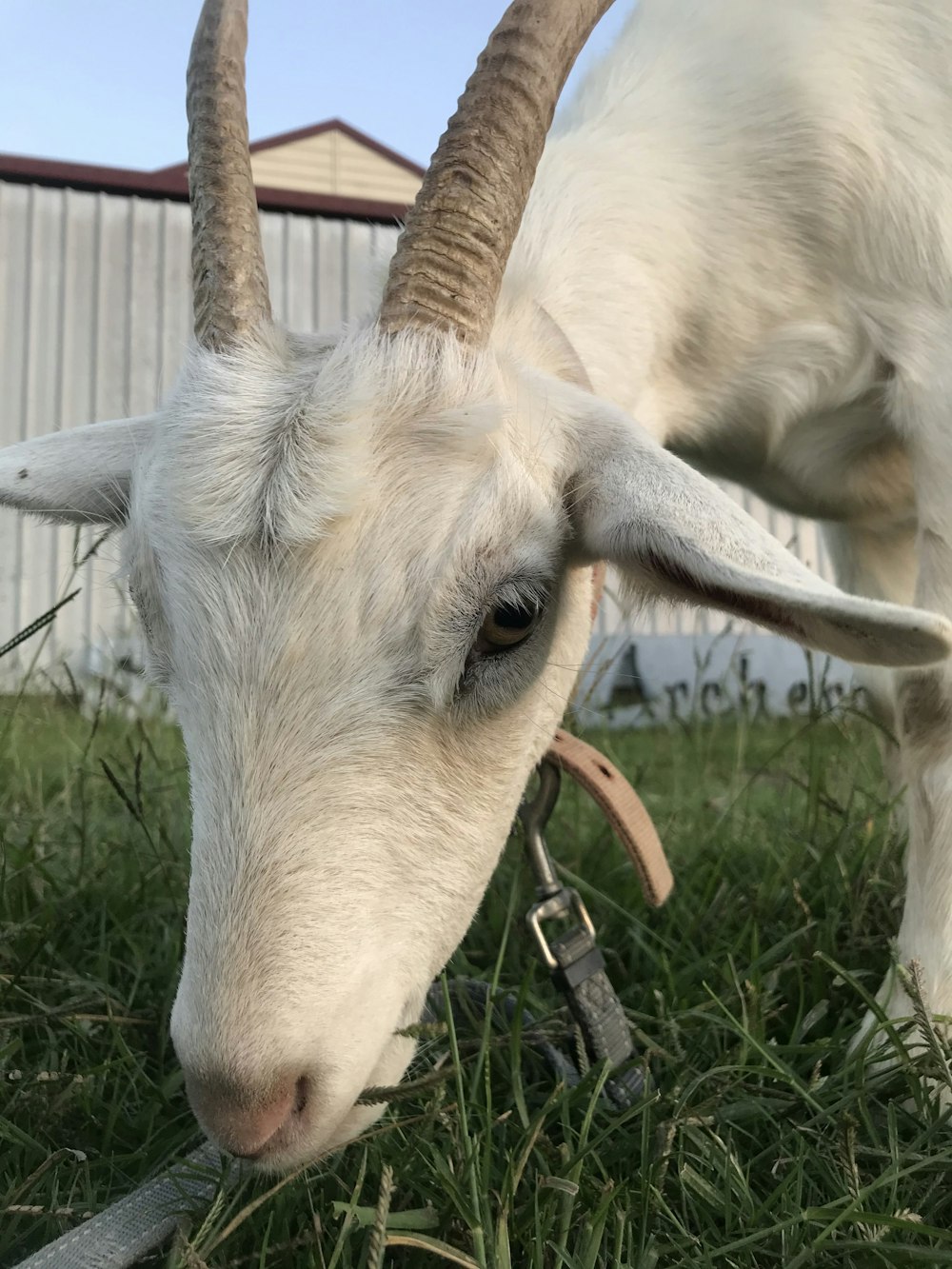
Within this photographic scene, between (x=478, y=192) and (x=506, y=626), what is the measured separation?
2.09 feet

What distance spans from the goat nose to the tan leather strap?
35.7 inches

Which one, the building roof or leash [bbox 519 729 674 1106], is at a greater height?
the building roof

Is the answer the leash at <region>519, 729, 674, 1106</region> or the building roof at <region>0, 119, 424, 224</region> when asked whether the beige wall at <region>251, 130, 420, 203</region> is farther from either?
the leash at <region>519, 729, 674, 1106</region>

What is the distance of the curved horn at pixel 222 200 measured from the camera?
5.51 ft

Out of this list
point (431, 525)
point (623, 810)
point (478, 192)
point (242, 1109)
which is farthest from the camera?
point (623, 810)

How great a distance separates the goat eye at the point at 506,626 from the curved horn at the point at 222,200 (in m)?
0.58

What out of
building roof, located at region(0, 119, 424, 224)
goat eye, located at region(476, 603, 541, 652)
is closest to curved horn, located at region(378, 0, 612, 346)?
goat eye, located at region(476, 603, 541, 652)

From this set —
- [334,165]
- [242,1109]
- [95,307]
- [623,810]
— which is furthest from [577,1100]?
[334,165]

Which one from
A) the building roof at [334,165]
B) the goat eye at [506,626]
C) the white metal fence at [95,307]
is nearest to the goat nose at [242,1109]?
the goat eye at [506,626]

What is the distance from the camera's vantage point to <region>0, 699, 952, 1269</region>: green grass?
52.0 inches

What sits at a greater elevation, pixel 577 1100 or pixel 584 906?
pixel 584 906

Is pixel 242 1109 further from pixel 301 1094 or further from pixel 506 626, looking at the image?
pixel 506 626

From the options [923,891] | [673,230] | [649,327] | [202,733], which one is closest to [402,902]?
[202,733]

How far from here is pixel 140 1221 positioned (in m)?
1.32
